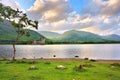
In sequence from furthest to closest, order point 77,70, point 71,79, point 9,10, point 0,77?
point 9,10 → point 77,70 → point 0,77 → point 71,79

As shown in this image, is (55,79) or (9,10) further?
(9,10)

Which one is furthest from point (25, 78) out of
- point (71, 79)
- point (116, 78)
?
point (116, 78)

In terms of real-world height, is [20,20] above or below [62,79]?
above

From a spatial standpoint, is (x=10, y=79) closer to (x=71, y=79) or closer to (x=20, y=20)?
(x=71, y=79)

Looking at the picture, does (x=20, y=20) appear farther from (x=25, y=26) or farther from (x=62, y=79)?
(x=62, y=79)

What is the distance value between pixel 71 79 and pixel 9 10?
2965cm

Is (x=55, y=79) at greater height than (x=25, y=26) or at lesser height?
lesser

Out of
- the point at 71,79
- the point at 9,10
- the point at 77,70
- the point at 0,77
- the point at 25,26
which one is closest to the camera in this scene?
the point at 71,79

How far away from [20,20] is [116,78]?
31871mm

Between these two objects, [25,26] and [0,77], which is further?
[25,26]

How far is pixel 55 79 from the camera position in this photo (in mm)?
27422

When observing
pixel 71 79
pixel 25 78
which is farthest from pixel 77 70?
pixel 25 78

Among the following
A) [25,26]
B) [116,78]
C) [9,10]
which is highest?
[9,10]

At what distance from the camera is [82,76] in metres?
29.2
